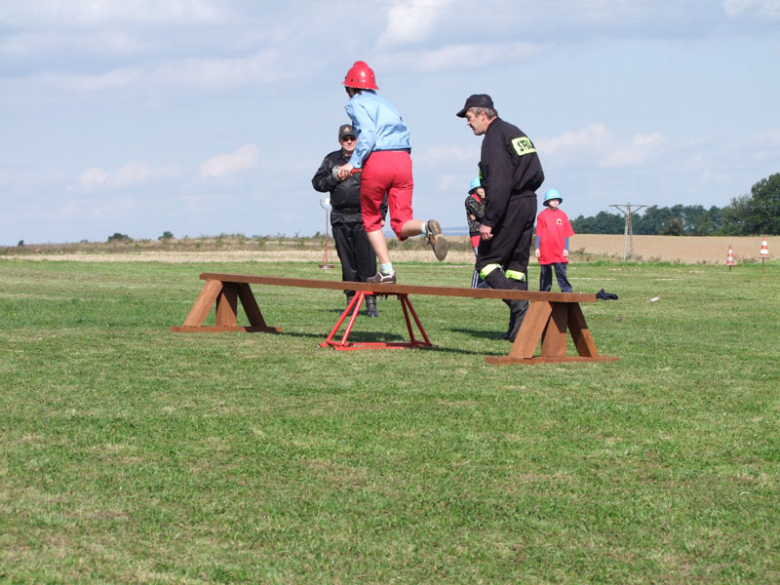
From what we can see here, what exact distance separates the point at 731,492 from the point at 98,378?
4.38m

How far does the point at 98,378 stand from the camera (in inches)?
273

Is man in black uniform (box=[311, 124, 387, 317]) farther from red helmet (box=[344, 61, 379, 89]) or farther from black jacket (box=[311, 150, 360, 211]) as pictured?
red helmet (box=[344, 61, 379, 89])

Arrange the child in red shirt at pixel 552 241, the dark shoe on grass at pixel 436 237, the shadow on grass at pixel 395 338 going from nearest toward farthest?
the shadow on grass at pixel 395 338 → the dark shoe on grass at pixel 436 237 → the child in red shirt at pixel 552 241

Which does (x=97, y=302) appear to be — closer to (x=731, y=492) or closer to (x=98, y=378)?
(x=98, y=378)

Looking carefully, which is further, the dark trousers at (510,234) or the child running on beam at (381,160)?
the dark trousers at (510,234)

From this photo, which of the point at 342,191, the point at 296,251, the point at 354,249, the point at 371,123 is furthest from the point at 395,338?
the point at 296,251

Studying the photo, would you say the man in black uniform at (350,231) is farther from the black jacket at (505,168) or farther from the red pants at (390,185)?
the black jacket at (505,168)

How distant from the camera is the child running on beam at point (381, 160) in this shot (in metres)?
9.09

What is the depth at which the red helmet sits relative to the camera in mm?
9281

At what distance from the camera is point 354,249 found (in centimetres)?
1300

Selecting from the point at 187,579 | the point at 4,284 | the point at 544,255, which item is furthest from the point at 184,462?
the point at 4,284

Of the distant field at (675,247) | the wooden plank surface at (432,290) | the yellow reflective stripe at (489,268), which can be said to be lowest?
the distant field at (675,247)

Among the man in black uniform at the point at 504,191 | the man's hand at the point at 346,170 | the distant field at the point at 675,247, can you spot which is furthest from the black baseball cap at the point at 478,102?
the distant field at the point at 675,247

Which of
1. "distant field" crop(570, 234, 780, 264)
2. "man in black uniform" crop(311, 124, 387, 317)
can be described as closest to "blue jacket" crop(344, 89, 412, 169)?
"man in black uniform" crop(311, 124, 387, 317)
